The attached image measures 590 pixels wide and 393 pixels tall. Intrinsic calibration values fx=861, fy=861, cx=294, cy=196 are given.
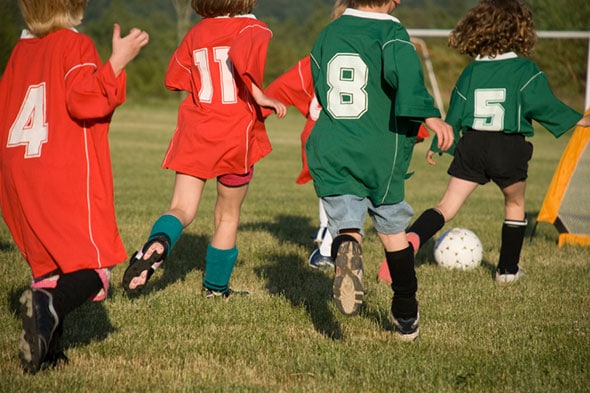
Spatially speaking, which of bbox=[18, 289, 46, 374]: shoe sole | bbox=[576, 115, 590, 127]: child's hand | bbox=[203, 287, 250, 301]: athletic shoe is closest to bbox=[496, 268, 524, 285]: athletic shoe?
bbox=[576, 115, 590, 127]: child's hand

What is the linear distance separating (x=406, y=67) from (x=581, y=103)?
23102mm

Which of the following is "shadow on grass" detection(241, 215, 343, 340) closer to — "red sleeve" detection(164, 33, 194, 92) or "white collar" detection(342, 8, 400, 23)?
"red sleeve" detection(164, 33, 194, 92)

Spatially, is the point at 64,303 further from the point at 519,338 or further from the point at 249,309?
the point at 519,338

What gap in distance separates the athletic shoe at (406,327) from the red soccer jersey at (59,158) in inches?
56.8

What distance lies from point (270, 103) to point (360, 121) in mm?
632

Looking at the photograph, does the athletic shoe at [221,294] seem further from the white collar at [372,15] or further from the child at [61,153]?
A: the white collar at [372,15]

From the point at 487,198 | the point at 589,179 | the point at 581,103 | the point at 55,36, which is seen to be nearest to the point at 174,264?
the point at 55,36

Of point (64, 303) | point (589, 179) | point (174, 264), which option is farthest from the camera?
point (589, 179)

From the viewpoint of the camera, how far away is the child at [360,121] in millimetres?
3996

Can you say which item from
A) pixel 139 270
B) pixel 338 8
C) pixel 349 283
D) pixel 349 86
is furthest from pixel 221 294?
pixel 338 8

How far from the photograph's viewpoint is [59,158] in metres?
3.66

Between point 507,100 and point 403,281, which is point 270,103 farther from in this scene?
point 507,100

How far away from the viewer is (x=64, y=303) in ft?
12.0

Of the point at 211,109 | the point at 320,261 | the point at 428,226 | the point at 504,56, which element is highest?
the point at 504,56
